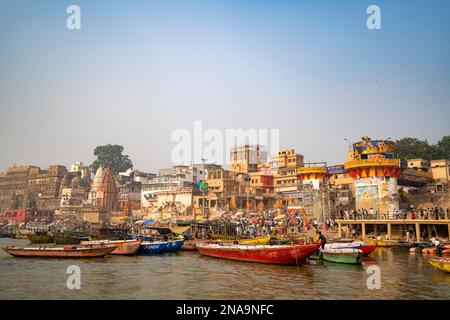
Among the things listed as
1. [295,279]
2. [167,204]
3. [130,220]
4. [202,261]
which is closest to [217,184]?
[167,204]

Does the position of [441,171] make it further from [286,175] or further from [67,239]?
[67,239]

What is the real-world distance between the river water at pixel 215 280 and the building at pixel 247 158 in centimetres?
5134

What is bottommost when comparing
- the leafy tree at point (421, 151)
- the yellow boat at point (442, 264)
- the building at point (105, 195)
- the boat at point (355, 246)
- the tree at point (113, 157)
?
the yellow boat at point (442, 264)

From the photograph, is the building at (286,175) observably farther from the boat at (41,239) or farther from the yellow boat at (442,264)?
the yellow boat at (442,264)

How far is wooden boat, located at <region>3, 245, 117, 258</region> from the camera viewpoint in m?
27.3

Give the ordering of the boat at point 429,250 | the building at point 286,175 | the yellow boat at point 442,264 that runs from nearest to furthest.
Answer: the yellow boat at point 442,264, the boat at point 429,250, the building at point 286,175

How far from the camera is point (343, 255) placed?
24.2 m

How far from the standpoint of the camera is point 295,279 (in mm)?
19406

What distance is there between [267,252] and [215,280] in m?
6.02

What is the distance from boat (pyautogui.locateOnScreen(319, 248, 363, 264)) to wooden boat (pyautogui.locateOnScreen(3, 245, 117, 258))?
15.6 meters

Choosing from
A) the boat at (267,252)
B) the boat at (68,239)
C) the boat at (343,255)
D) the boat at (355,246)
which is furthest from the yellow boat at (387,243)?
the boat at (68,239)

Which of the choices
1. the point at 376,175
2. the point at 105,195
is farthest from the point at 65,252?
the point at 105,195

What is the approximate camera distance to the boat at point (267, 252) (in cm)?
2305
